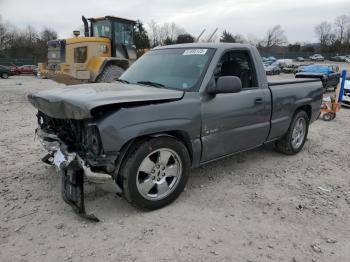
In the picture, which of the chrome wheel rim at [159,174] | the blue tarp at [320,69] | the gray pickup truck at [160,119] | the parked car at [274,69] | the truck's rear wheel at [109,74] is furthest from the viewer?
the parked car at [274,69]

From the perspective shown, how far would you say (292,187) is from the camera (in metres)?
4.42

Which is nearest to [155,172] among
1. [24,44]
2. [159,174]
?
[159,174]

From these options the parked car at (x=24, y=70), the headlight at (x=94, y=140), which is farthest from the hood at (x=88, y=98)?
the parked car at (x=24, y=70)

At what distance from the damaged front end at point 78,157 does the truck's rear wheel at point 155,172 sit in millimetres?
185

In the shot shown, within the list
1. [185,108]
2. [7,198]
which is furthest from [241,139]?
[7,198]

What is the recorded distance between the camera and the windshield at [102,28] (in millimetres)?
12788

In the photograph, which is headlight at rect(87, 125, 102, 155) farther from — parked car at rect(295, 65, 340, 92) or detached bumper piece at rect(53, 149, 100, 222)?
parked car at rect(295, 65, 340, 92)

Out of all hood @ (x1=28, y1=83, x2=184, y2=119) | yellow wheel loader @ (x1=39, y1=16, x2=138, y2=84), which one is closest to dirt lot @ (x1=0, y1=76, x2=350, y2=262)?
hood @ (x1=28, y1=83, x2=184, y2=119)

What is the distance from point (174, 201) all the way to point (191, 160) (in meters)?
0.53

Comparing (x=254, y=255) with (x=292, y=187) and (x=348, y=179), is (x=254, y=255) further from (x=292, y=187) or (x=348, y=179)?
(x=348, y=179)

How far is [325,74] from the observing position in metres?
18.0

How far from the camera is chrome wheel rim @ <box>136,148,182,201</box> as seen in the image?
3.53 meters

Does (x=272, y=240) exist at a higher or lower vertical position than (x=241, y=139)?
lower

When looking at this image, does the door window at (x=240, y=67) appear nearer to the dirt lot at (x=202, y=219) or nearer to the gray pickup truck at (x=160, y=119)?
the gray pickup truck at (x=160, y=119)
